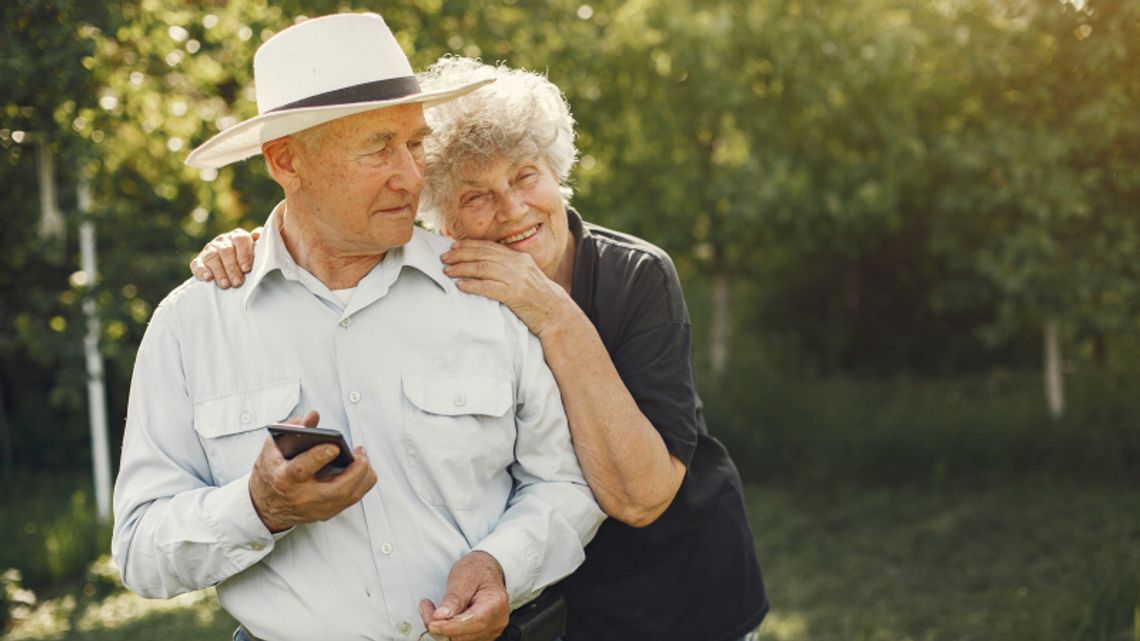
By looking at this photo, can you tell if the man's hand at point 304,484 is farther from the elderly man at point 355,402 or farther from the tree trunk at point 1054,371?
the tree trunk at point 1054,371

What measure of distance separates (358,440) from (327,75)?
2.16ft

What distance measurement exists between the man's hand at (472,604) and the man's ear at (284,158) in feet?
2.53

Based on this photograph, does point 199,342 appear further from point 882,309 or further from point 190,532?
point 882,309

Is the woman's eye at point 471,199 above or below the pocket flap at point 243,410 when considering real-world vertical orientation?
above

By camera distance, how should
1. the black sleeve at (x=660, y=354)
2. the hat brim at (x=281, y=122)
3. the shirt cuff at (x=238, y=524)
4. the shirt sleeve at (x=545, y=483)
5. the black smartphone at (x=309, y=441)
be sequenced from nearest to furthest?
the black smartphone at (x=309, y=441), the shirt cuff at (x=238, y=524), the hat brim at (x=281, y=122), the shirt sleeve at (x=545, y=483), the black sleeve at (x=660, y=354)

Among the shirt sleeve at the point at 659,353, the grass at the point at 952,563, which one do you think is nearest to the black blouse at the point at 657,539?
the shirt sleeve at the point at 659,353

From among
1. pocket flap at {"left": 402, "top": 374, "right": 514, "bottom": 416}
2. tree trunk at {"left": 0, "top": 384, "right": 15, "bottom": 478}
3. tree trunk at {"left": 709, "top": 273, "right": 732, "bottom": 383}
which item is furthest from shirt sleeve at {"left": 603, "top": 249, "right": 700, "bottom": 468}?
tree trunk at {"left": 0, "top": 384, "right": 15, "bottom": 478}

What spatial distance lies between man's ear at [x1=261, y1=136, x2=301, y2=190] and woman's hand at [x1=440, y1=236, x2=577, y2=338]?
319 millimetres

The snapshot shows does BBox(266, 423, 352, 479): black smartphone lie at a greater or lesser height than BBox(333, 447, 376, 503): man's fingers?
greater

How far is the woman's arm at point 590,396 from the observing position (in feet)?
7.26

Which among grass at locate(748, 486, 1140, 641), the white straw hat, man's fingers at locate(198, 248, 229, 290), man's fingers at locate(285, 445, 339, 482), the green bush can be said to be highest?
the white straw hat

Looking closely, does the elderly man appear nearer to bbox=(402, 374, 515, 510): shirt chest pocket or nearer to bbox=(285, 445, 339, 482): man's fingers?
bbox=(402, 374, 515, 510): shirt chest pocket

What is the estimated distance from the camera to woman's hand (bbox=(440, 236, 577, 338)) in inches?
88.5

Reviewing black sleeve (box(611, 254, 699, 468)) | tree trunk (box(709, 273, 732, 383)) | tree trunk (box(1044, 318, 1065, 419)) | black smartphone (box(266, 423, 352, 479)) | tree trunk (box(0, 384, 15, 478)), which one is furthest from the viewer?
tree trunk (box(709, 273, 732, 383))
